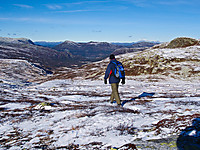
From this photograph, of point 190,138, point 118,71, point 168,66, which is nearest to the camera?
point 190,138

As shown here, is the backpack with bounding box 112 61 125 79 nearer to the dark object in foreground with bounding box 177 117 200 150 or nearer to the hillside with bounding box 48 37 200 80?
the dark object in foreground with bounding box 177 117 200 150

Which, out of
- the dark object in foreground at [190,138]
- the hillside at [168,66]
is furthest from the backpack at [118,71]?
the hillside at [168,66]

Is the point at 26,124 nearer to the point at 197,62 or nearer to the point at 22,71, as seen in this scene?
the point at 197,62

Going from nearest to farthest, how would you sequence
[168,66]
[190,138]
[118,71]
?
[190,138] < [118,71] < [168,66]

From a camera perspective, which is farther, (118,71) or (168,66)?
(168,66)

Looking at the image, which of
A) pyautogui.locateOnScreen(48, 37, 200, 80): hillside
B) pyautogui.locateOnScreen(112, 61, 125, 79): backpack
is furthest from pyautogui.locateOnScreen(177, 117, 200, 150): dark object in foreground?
pyautogui.locateOnScreen(48, 37, 200, 80): hillside

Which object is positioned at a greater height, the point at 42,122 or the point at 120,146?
the point at 120,146

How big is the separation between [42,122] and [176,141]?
8671 mm

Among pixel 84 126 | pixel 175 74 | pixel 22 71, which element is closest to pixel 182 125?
pixel 84 126

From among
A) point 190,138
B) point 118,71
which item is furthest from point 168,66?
point 190,138

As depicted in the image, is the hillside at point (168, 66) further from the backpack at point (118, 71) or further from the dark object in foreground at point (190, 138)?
the dark object in foreground at point (190, 138)

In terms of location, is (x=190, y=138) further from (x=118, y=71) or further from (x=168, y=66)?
(x=168, y=66)

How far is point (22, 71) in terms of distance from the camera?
142 meters

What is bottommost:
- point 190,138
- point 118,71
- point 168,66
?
point 190,138
